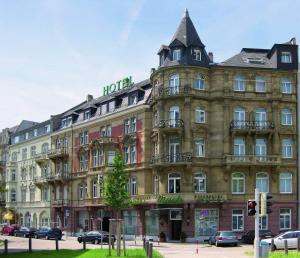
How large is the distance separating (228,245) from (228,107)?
15.1 meters

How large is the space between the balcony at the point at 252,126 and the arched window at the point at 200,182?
216 inches

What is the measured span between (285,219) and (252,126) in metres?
9.83

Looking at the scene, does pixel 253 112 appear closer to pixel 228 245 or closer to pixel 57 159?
pixel 228 245

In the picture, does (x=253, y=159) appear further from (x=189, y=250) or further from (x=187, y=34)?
(x=189, y=250)

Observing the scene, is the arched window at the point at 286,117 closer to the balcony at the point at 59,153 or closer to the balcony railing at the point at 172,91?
the balcony railing at the point at 172,91

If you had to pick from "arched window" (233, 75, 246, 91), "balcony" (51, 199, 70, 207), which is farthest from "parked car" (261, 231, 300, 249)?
"balcony" (51, 199, 70, 207)

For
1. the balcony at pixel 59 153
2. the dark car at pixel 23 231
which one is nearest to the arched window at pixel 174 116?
the balcony at pixel 59 153

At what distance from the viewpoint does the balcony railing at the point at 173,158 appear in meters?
60.1

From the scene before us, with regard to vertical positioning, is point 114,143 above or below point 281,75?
below

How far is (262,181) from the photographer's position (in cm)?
6181

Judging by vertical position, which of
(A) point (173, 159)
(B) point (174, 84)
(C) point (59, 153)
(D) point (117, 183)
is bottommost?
(D) point (117, 183)

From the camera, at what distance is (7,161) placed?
103125mm

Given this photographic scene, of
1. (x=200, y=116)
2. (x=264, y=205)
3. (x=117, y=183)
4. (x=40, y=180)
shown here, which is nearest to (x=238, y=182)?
(x=200, y=116)

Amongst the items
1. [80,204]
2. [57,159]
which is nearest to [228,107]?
[80,204]
